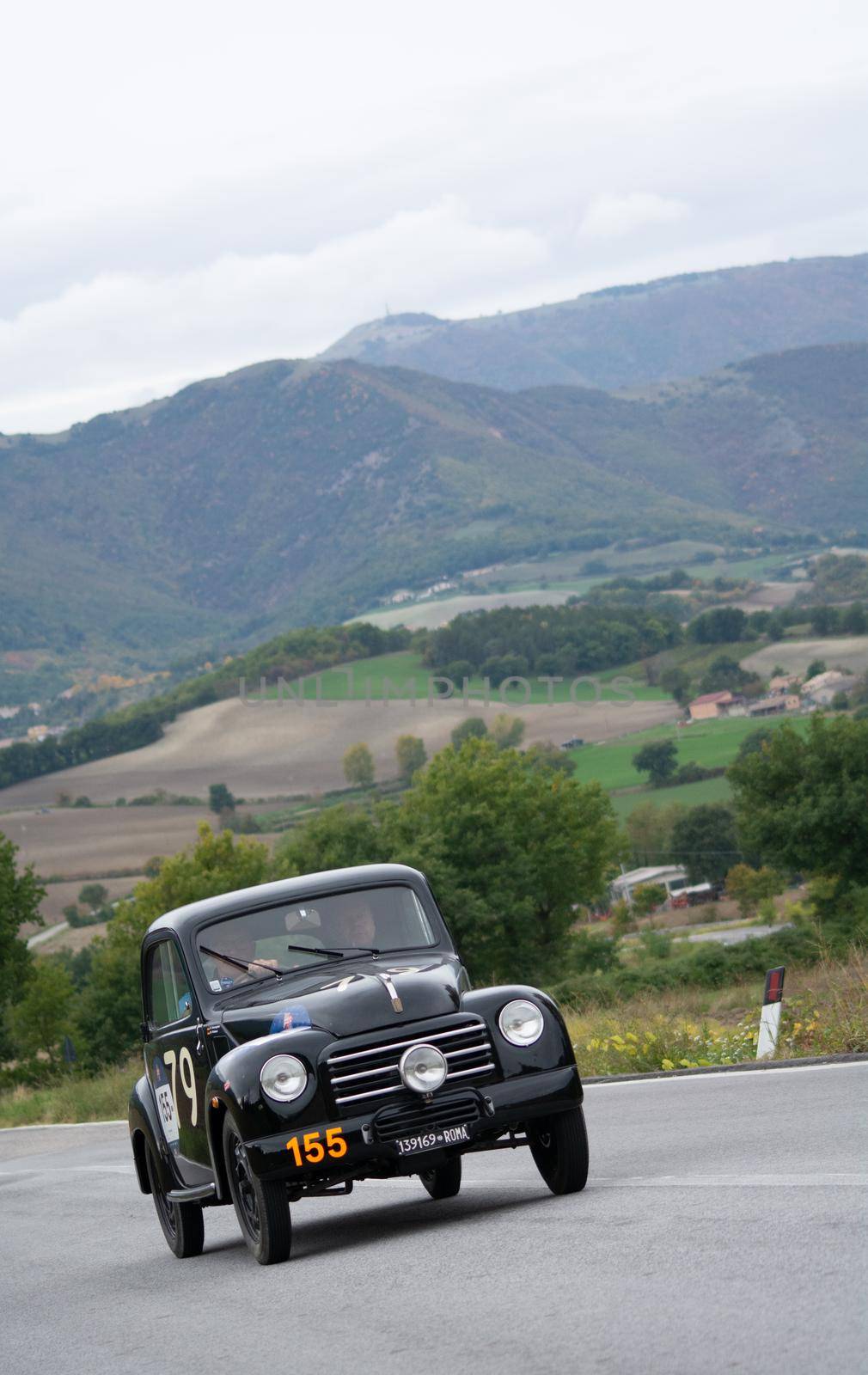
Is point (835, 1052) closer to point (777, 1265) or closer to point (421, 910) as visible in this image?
point (421, 910)

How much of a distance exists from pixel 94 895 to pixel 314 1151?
377 feet

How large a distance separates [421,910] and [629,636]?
188837mm

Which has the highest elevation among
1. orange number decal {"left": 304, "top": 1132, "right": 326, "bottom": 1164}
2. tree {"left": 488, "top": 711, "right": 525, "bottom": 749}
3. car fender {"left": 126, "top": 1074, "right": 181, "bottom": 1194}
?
orange number decal {"left": 304, "top": 1132, "right": 326, "bottom": 1164}

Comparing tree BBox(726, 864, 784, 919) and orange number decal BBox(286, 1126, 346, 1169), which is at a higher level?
orange number decal BBox(286, 1126, 346, 1169)

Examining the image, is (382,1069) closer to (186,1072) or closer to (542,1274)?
(542,1274)

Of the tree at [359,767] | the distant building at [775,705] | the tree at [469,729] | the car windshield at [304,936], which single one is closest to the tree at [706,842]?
the distant building at [775,705]

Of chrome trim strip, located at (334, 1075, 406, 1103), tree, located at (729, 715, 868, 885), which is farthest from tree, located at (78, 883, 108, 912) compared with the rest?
chrome trim strip, located at (334, 1075, 406, 1103)

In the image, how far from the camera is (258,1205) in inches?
317

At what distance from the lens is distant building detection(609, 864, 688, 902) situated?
384 ft

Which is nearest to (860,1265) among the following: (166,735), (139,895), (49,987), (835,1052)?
(835,1052)

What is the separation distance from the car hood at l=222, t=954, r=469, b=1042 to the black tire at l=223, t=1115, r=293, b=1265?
550 mm

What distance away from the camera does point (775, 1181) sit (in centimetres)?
770

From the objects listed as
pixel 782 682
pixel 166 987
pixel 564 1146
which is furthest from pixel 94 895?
pixel 564 1146

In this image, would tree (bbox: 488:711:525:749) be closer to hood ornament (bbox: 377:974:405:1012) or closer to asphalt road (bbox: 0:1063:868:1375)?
asphalt road (bbox: 0:1063:868:1375)
